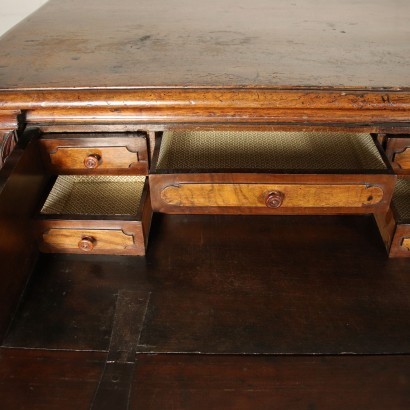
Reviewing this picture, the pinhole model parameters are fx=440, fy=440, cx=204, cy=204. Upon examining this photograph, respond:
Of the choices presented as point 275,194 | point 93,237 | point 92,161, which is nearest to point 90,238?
point 93,237

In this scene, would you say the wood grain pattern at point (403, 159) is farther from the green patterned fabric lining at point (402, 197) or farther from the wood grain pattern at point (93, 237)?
the wood grain pattern at point (93, 237)

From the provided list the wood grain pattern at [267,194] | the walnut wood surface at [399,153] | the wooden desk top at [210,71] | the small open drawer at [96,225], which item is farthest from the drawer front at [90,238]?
the walnut wood surface at [399,153]

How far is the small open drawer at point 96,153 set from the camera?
0.84m

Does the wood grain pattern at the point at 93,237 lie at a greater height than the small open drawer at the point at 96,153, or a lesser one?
lesser

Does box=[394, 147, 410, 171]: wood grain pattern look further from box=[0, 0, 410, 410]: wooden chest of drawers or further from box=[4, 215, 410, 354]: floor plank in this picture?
box=[4, 215, 410, 354]: floor plank

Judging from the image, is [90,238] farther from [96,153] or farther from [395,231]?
[395,231]

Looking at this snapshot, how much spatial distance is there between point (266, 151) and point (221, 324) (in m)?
0.41

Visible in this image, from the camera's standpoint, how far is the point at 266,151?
39.0 inches

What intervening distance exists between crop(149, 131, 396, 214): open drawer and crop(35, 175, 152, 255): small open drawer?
59 millimetres

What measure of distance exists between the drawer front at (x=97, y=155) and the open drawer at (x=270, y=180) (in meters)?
0.05

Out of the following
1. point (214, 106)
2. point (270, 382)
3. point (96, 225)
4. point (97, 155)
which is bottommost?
point (270, 382)

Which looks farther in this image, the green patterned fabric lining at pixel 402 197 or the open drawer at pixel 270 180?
the green patterned fabric lining at pixel 402 197

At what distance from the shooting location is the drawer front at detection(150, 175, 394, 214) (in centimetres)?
82

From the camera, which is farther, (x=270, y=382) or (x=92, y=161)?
(x=92, y=161)
